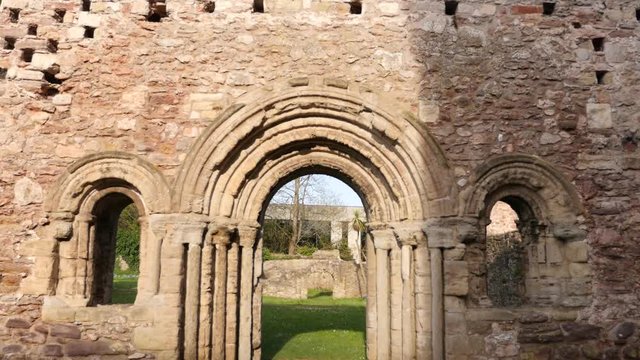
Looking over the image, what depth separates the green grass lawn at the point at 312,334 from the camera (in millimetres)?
8102

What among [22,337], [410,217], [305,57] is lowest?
[22,337]

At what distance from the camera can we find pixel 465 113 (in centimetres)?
677

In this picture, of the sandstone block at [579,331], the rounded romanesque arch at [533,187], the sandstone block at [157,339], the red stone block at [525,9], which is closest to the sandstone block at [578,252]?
the rounded romanesque arch at [533,187]

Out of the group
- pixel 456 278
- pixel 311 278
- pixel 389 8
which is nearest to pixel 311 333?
pixel 456 278

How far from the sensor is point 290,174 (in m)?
7.21

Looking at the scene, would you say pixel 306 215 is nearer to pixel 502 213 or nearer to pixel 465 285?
pixel 502 213

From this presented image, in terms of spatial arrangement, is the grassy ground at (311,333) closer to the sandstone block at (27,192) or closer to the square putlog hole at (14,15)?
the sandstone block at (27,192)

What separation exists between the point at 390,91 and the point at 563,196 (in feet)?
8.62

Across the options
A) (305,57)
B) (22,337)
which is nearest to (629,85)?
(305,57)

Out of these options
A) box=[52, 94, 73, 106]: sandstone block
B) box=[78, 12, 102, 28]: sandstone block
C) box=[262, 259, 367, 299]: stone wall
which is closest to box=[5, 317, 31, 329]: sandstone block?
box=[52, 94, 73, 106]: sandstone block

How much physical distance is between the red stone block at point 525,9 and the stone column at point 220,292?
4878mm

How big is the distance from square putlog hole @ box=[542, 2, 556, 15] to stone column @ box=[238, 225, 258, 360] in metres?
5.03

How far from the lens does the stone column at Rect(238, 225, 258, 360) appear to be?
6.79 m

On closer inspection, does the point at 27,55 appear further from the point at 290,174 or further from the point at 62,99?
the point at 290,174
